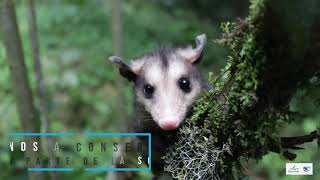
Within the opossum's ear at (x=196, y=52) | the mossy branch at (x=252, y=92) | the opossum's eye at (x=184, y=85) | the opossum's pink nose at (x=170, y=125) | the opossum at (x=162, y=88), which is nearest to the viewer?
the mossy branch at (x=252, y=92)

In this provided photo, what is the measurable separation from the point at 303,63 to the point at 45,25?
8.33 meters

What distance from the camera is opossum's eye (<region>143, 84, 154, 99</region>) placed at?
11.3 ft

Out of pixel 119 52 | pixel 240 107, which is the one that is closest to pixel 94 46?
pixel 119 52

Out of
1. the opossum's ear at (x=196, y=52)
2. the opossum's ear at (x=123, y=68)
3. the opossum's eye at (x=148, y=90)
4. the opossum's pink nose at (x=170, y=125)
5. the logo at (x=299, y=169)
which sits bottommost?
the logo at (x=299, y=169)

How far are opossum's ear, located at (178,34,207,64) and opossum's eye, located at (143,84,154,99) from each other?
351mm

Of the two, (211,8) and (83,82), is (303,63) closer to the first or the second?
(211,8)

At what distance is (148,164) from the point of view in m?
3.47

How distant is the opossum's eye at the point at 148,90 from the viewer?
3.46m

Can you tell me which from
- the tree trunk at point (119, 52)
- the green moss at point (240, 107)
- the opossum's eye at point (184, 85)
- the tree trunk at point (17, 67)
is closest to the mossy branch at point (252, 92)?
the green moss at point (240, 107)

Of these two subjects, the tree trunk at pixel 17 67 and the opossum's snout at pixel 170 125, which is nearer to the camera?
the opossum's snout at pixel 170 125

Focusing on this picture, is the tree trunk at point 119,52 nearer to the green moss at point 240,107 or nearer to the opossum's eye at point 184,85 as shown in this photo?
the opossum's eye at point 184,85

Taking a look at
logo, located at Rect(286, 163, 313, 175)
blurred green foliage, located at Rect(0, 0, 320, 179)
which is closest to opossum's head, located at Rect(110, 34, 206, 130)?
logo, located at Rect(286, 163, 313, 175)

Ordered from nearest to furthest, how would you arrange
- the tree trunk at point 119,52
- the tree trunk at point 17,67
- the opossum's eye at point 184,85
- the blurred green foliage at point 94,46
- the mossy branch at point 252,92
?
the mossy branch at point 252,92 → the opossum's eye at point 184,85 → the tree trunk at point 17,67 → the tree trunk at point 119,52 → the blurred green foliage at point 94,46

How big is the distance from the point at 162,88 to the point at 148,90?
0.15m
